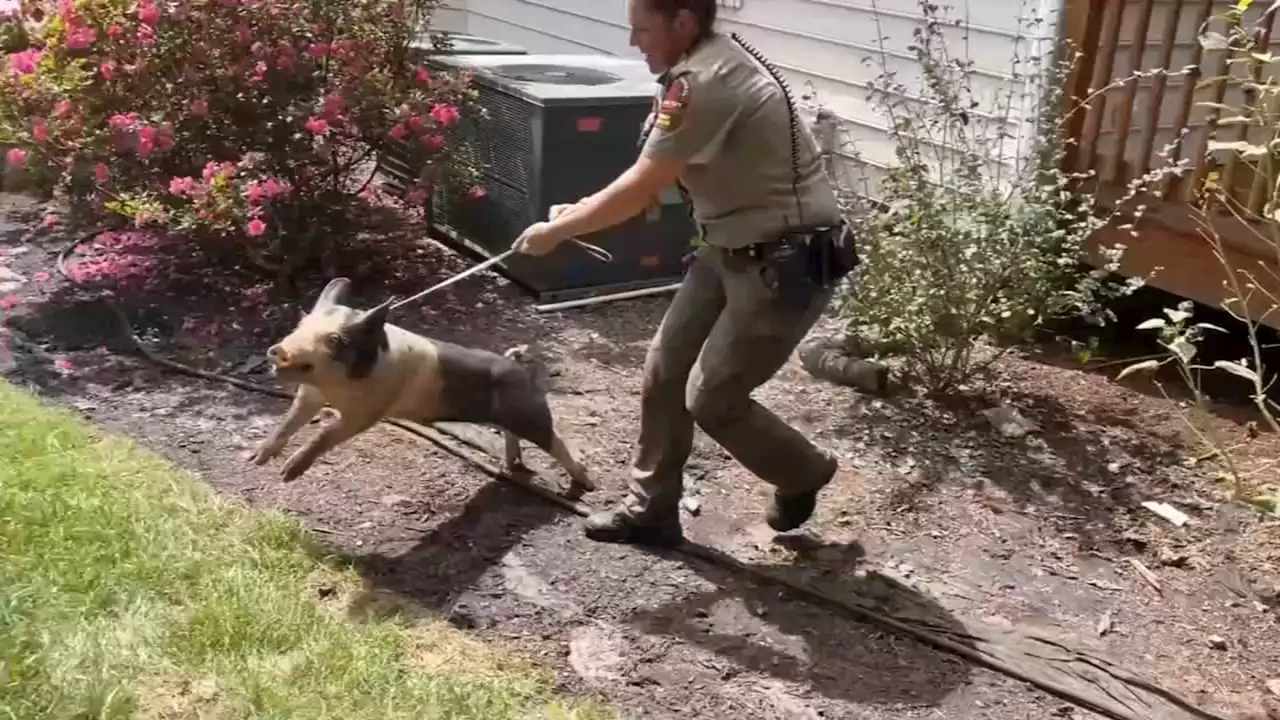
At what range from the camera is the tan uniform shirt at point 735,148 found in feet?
9.84

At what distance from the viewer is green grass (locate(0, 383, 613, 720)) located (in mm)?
2787

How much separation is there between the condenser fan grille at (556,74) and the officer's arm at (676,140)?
2.99 m

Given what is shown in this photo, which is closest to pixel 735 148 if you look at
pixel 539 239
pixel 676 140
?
pixel 676 140

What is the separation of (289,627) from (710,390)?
1.30 metres

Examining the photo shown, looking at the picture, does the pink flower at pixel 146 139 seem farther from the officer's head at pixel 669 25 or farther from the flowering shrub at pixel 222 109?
the officer's head at pixel 669 25

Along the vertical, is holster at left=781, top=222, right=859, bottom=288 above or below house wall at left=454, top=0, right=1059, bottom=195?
below

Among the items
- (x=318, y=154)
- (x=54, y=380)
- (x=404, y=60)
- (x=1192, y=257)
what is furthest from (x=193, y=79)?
(x=1192, y=257)

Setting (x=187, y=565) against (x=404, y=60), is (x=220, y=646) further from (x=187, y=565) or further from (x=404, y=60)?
(x=404, y=60)

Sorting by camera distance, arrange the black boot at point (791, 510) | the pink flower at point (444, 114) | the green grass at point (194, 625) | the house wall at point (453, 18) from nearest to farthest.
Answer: the green grass at point (194, 625) → the black boot at point (791, 510) → the pink flower at point (444, 114) → the house wall at point (453, 18)

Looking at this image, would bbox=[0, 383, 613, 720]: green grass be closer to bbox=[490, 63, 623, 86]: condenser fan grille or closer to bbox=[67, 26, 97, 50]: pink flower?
bbox=[67, 26, 97, 50]: pink flower

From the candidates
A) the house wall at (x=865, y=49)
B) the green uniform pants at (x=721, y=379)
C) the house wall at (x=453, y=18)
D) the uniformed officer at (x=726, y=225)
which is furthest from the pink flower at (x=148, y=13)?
the house wall at (x=453, y=18)

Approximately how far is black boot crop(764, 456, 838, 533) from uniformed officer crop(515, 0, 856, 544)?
0.08 meters

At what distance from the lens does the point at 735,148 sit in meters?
3.10

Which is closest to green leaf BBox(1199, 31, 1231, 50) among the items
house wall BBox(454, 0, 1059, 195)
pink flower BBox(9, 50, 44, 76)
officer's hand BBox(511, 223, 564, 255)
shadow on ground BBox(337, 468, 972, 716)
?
house wall BBox(454, 0, 1059, 195)
